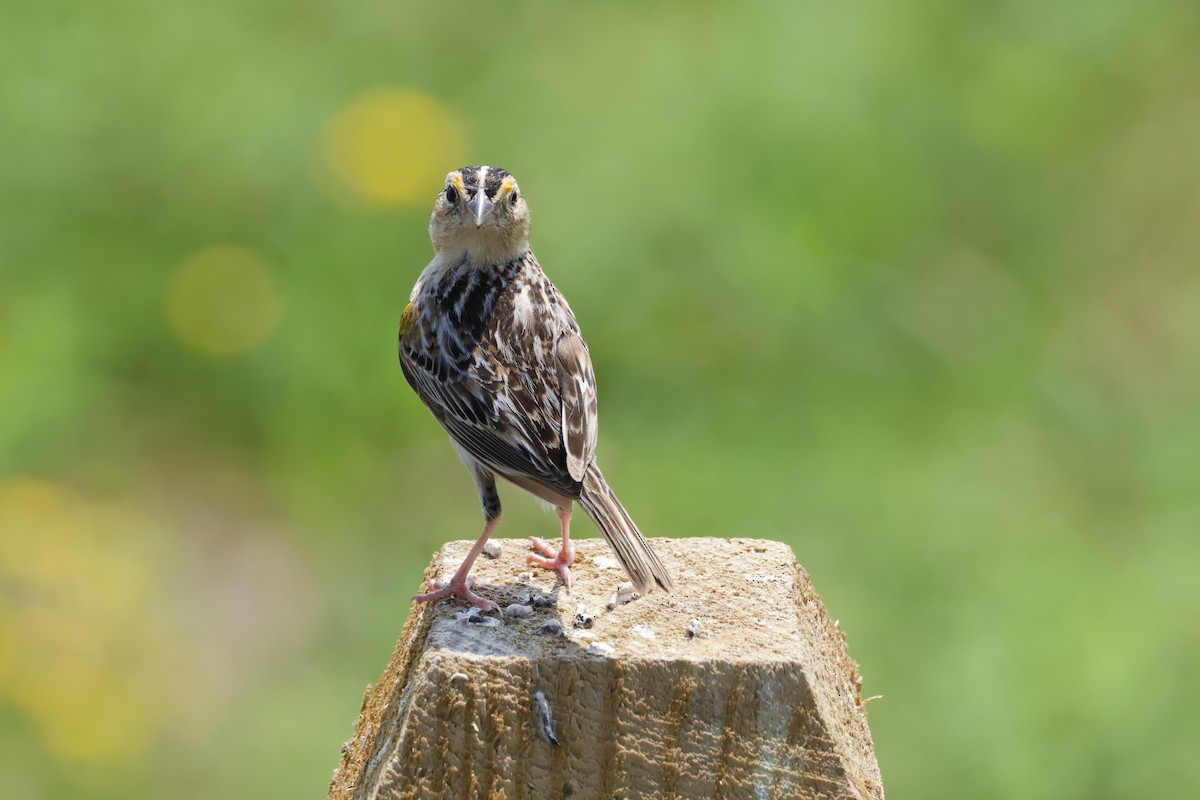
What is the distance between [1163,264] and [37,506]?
7.42 meters

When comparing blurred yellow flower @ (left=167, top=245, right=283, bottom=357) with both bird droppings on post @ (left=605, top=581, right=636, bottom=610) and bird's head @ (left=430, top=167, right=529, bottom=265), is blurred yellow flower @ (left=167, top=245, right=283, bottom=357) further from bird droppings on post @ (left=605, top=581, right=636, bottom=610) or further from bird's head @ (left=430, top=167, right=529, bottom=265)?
bird droppings on post @ (left=605, top=581, right=636, bottom=610)

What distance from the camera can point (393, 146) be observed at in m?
10.9

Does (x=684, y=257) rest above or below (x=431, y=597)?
above

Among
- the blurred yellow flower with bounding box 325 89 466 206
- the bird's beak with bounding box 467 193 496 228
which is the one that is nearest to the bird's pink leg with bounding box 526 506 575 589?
the bird's beak with bounding box 467 193 496 228

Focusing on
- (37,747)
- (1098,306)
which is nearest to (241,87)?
(37,747)

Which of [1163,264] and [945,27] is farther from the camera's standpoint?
[945,27]

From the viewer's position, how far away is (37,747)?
26.8 feet

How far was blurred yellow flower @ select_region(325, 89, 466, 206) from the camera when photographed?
10.5 meters

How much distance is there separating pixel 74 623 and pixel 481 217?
14.6 feet

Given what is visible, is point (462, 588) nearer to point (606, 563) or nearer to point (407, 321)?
point (606, 563)

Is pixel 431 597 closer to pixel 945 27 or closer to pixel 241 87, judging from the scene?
pixel 241 87

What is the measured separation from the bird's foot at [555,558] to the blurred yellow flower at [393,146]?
19.2 feet

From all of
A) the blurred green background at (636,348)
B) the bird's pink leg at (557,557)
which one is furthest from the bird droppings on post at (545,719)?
the blurred green background at (636,348)

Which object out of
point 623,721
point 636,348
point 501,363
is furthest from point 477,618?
point 636,348
